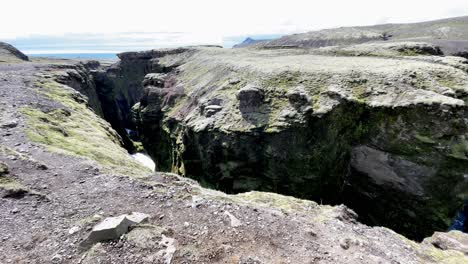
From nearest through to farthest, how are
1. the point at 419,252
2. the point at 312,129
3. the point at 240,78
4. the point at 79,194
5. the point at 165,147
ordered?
the point at 419,252 → the point at 79,194 → the point at 312,129 → the point at 240,78 → the point at 165,147

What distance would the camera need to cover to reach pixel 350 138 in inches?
1470

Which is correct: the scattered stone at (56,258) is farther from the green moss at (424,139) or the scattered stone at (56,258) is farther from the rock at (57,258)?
the green moss at (424,139)

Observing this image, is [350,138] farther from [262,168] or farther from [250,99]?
[250,99]

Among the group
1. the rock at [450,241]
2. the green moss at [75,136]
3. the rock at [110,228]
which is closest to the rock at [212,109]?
the green moss at [75,136]

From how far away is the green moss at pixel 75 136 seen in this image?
2508 cm

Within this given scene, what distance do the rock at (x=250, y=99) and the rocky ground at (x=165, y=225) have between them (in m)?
22.6

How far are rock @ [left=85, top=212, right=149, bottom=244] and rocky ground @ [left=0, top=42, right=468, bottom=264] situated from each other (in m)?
0.29

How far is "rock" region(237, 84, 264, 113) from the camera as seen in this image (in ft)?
140

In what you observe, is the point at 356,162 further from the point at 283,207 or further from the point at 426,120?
the point at 283,207

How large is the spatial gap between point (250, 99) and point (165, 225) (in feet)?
99.0

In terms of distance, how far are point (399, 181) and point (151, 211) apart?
92.3 feet

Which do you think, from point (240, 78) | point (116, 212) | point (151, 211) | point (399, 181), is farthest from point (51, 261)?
point (240, 78)

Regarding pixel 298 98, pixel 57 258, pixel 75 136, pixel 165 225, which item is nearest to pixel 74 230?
pixel 57 258

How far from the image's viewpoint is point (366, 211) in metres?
36.2
